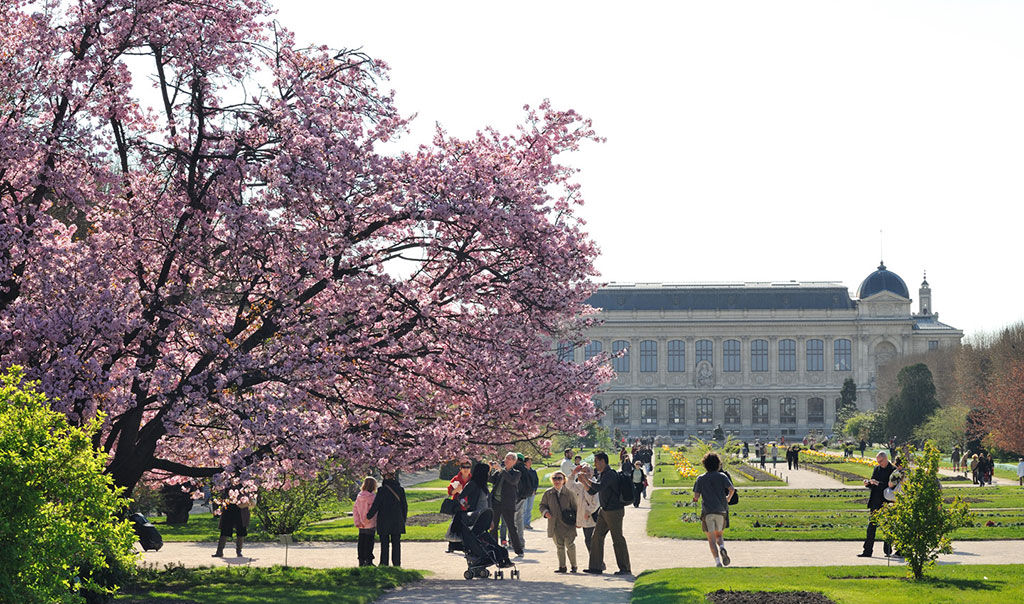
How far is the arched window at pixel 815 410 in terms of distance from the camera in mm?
130750

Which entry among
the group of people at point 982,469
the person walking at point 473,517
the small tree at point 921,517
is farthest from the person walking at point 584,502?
the group of people at point 982,469

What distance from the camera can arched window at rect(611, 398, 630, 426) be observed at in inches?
5212

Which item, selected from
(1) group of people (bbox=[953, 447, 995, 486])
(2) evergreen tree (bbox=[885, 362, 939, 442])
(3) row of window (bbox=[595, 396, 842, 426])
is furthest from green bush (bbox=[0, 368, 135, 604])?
(3) row of window (bbox=[595, 396, 842, 426])

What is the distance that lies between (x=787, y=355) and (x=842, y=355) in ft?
17.9

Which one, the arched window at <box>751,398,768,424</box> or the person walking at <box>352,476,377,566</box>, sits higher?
the arched window at <box>751,398,768,424</box>

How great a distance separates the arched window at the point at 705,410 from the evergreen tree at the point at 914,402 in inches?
2238

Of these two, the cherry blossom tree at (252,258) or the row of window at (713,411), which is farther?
the row of window at (713,411)

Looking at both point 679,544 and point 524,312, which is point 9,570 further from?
point 679,544

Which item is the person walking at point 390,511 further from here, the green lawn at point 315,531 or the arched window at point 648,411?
the arched window at point 648,411

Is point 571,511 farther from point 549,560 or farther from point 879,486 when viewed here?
point 879,486

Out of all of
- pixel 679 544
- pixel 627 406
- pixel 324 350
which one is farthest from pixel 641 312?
pixel 324 350

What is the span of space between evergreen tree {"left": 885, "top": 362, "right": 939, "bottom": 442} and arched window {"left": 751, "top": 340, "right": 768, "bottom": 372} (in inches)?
2249

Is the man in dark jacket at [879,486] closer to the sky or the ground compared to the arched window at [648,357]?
closer to the ground

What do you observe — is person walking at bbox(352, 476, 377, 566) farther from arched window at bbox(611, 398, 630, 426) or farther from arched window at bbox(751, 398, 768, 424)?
arched window at bbox(751, 398, 768, 424)
